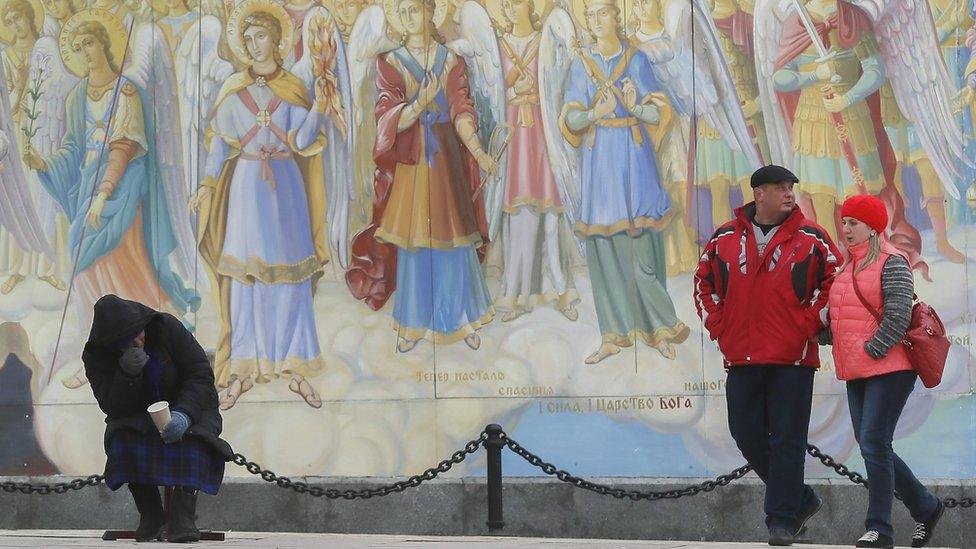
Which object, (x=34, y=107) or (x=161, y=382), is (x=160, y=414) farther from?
(x=34, y=107)

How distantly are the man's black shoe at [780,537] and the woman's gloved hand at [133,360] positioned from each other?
299cm

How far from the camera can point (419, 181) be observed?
11742 millimetres

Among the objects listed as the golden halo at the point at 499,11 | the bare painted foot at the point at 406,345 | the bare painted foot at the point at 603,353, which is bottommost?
the bare painted foot at the point at 603,353

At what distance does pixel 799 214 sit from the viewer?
8266mm

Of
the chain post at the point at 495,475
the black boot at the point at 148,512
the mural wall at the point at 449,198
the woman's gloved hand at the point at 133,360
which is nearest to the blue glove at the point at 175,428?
the woman's gloved hand at the point at 133,360

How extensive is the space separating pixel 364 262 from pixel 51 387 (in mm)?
2422

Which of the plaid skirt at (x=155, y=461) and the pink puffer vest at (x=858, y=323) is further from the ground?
the pink puffer vest at (x=858, y=323)

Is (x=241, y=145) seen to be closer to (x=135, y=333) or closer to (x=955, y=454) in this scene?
(x=135, y=333)

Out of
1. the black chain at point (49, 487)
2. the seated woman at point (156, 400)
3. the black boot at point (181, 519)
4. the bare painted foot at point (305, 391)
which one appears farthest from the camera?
the bare painted foot at point (305, 391)

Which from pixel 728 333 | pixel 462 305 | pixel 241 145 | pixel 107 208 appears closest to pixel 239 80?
pixel 241 145

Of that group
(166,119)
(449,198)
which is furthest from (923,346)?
(166,119)

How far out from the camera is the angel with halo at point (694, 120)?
36.1 ft

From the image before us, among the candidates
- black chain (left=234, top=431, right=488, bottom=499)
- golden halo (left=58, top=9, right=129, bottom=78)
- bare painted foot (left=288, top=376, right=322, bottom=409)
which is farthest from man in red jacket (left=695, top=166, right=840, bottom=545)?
golden halo (left=58, top=9, right=129, bottom=78)

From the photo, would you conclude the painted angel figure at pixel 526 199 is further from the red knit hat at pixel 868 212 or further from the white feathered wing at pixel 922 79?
the red knit hat at pixel 868 212
